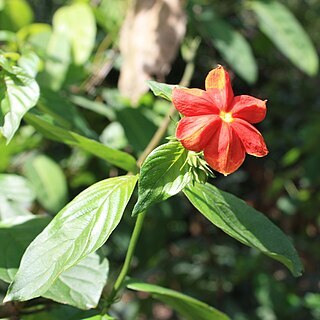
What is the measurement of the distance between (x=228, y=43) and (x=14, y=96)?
90cm

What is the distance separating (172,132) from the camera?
3.84 feet

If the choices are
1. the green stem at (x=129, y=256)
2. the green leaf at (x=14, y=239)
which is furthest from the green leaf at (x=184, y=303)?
the green leaf at (x=14, y=239)

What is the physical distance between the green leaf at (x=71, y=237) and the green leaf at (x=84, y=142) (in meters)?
0.10

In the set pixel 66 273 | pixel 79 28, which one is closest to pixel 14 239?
pixel 66 273

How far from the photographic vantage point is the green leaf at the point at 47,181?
54.4 inches

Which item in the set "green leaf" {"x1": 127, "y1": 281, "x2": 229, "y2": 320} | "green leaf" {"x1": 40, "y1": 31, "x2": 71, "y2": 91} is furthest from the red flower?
"green leaf" {"x1": 40, "y1": 31, "x2": 71, "y2": 91}

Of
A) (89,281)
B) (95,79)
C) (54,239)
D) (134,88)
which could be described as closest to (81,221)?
(54,239)

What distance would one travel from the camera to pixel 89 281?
78 centimetres

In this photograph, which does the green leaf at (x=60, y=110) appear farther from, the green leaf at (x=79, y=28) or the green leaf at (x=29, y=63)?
the green leaf at (x=79, y=28)

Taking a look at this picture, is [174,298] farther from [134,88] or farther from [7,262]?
[134,88]

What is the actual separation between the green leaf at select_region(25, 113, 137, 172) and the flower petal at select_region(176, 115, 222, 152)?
0.18 meters

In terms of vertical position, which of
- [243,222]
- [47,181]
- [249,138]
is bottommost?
[47,181]

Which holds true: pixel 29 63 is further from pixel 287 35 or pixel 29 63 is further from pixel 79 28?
pixel 287 35

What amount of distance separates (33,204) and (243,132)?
943 mm
